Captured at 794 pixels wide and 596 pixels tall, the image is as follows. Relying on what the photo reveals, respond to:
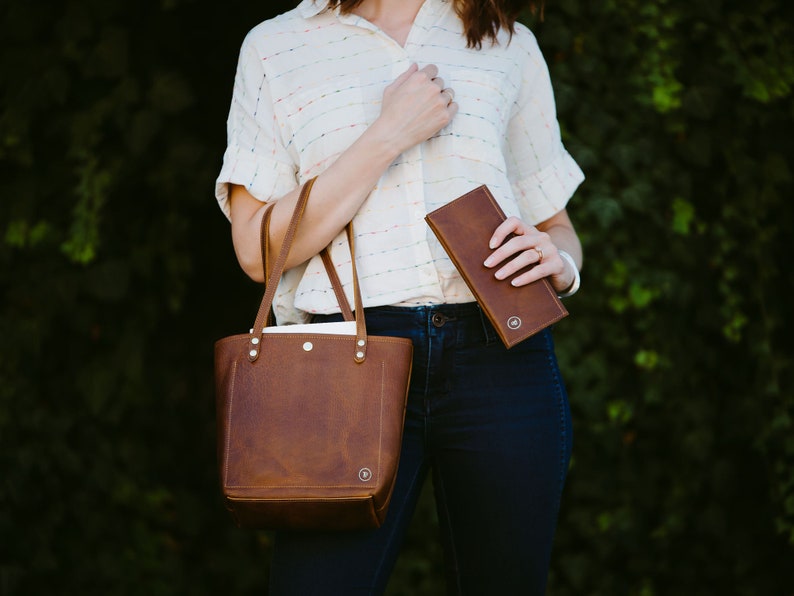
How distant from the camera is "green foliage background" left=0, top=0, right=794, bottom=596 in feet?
7.80

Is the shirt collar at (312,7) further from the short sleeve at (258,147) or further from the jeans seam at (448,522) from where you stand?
the jeans seam at (448,522)

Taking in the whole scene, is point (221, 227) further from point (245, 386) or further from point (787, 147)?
point (787, 147)

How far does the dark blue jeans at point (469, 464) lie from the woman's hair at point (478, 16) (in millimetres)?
451

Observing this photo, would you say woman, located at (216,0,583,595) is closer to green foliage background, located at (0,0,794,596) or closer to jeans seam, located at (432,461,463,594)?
jeans seam, located at (432,461,463,594)

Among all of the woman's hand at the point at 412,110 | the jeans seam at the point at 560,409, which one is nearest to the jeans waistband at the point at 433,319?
the jeans seam at the point at 560,409

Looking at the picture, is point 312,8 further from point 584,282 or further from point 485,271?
point 584,282

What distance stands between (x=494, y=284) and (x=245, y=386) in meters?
0.38

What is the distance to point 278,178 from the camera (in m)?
1.35

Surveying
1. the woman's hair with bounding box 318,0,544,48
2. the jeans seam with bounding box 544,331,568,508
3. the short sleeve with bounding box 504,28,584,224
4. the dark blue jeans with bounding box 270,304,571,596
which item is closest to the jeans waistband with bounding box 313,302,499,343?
the dark blue jeans with bounding box 270,304,571,596

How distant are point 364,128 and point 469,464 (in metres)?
0.53

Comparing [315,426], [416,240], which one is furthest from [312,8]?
[315,426]

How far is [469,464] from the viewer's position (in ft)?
4.21

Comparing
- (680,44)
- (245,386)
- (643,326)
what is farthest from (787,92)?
(245,386)

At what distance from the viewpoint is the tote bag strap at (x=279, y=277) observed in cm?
119
